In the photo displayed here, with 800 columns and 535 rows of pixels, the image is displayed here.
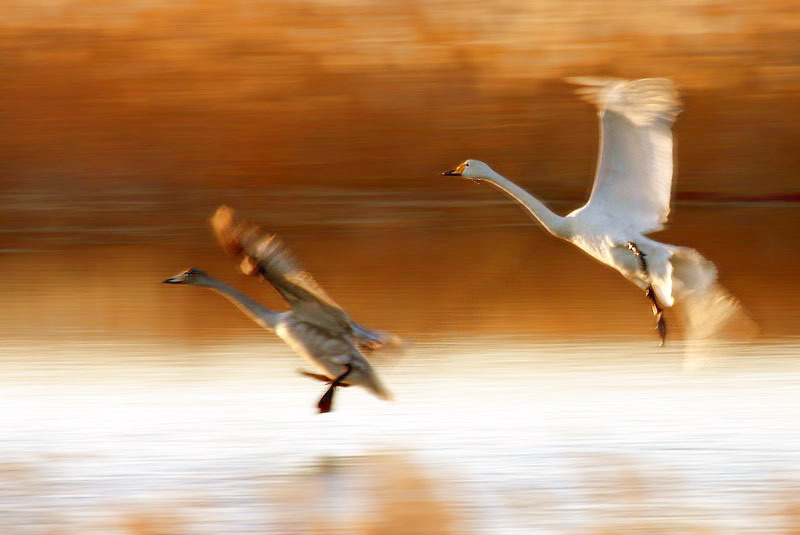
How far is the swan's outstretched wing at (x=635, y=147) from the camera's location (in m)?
8.07

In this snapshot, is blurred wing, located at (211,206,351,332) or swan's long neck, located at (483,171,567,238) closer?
blurred wing, located at (211,206,351,332)

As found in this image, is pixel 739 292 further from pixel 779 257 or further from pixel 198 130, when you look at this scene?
pixel 198 130

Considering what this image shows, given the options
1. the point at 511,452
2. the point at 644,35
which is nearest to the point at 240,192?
the point at 644,35

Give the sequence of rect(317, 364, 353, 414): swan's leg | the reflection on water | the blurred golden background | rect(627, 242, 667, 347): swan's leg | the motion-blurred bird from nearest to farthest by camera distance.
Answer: the reflection on water < the motion-blurred bird < rect(317, 364, 353, 414): swan's leg < rect(627, 242, 667, 347): swan's leg < the blurred golden background

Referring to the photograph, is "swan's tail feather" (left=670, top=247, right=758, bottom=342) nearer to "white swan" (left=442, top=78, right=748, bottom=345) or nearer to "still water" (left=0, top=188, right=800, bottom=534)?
"white swan" (left=442, top=78, right=748, bottom=345)

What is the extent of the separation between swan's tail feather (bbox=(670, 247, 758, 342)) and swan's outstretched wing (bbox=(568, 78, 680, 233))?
268mm

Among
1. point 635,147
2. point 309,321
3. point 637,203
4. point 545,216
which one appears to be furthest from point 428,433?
point 635,147

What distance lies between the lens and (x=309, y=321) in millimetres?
7910

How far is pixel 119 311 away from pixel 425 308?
2158mm

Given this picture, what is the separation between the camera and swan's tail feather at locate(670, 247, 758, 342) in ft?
27.4

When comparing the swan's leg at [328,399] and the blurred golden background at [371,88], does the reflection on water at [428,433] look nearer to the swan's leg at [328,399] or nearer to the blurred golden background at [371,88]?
the swan's leg at [328,399]

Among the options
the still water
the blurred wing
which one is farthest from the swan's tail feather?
the blurred wing

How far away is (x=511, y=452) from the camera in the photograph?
7.75 m

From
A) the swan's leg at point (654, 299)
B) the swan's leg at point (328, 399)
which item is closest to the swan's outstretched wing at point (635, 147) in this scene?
the swan's leg at point (654, 299)
